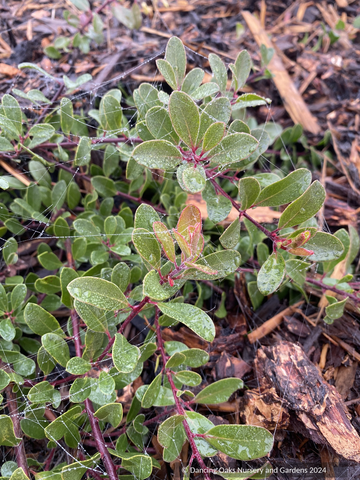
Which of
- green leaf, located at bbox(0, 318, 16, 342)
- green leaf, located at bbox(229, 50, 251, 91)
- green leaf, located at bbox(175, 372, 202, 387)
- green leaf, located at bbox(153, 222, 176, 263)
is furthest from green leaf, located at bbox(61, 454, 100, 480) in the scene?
green leaf, located at bbox(229, 50, 251, 91)

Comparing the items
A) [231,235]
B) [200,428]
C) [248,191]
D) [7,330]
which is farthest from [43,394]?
[248,191]

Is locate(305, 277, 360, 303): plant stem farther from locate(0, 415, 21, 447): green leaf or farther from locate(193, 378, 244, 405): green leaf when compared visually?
locate(0, 415, 21, 447): green leaf

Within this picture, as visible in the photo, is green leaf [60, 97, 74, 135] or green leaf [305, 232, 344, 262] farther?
green leaf [60, 97, 74, 135]

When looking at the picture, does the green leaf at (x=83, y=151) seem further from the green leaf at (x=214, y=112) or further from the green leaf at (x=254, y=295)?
the green leaf at (x=254, y=295)

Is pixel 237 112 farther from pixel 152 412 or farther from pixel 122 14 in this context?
pixel 152 412

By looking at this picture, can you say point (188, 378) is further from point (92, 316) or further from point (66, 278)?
point (66, 278)

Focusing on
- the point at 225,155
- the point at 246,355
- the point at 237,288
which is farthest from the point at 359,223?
the point at 225,155

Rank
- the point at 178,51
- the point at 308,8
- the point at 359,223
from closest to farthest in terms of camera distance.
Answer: the point at 178,51, the point at 359,223, the point at 308,8
